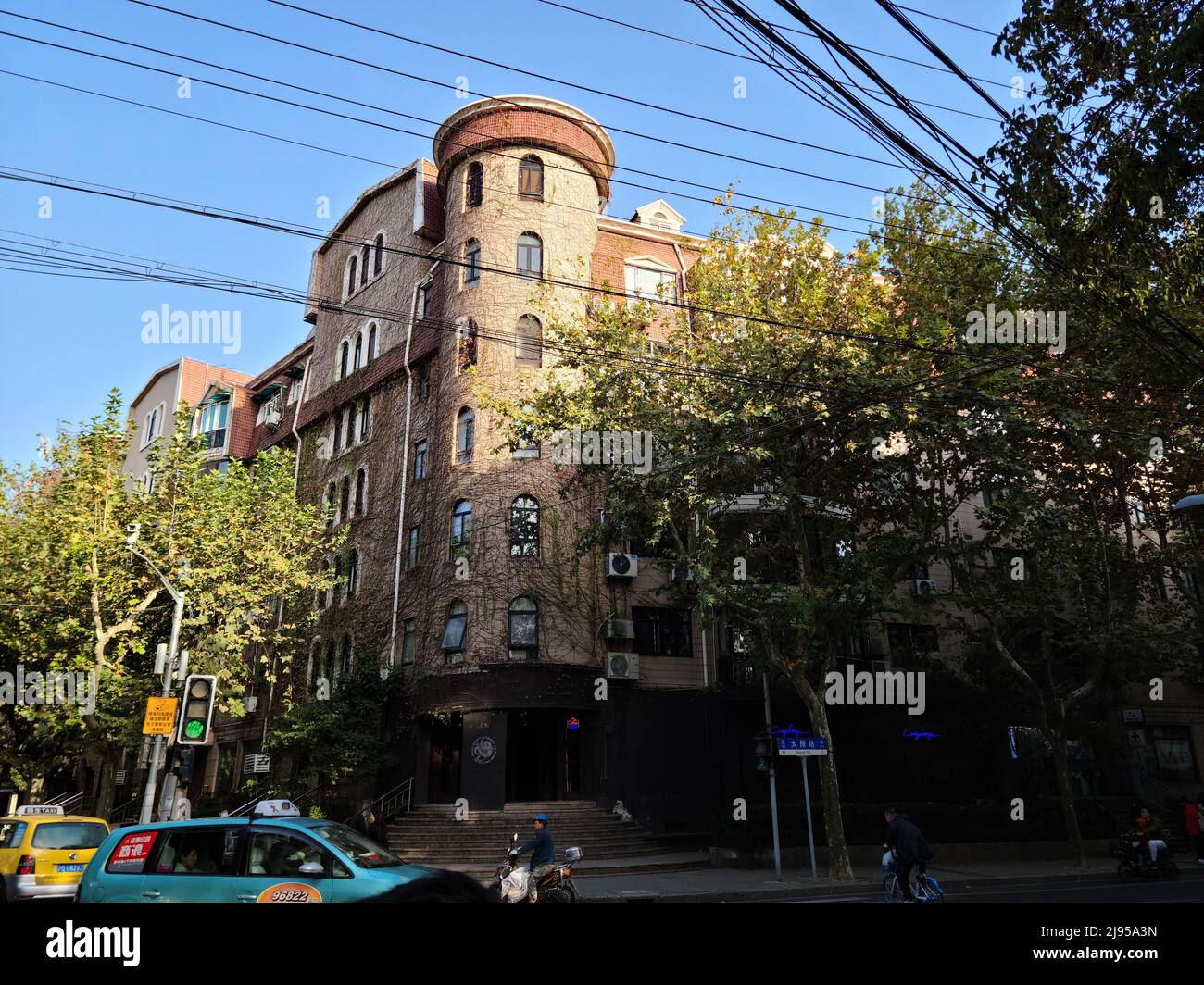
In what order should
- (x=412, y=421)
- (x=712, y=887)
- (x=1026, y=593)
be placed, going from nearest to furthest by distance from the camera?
(x=712, y=887) → (x=1026, y=593) → (x=412, y=421)

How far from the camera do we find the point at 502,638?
25500 mm

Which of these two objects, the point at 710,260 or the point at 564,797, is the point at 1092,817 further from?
the point at 710,260

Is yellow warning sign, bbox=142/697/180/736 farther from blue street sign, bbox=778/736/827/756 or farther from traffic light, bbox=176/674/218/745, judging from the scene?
blue street sign, bbox=778/736/827/756

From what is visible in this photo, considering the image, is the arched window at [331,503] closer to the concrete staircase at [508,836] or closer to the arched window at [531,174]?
the concrete staircase at [508,836]

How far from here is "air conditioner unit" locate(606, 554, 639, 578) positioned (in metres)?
27.0

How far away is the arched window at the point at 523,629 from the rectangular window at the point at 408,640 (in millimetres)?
3635

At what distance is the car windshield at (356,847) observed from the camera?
9086mm

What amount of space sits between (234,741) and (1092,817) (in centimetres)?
3059

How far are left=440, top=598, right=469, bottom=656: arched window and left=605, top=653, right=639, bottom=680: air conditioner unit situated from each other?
14.3 ft

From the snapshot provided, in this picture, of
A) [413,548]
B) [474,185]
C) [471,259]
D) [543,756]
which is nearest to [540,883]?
[543,756]

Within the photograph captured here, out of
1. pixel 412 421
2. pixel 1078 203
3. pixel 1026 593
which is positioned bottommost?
pixel 1026 593

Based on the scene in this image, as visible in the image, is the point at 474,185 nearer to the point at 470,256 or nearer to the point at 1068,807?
the point at 470,256

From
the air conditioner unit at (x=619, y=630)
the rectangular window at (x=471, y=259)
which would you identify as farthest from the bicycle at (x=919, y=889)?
the rectangular window at (x=471, y=259)

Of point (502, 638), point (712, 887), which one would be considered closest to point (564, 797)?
point (502, 638)
